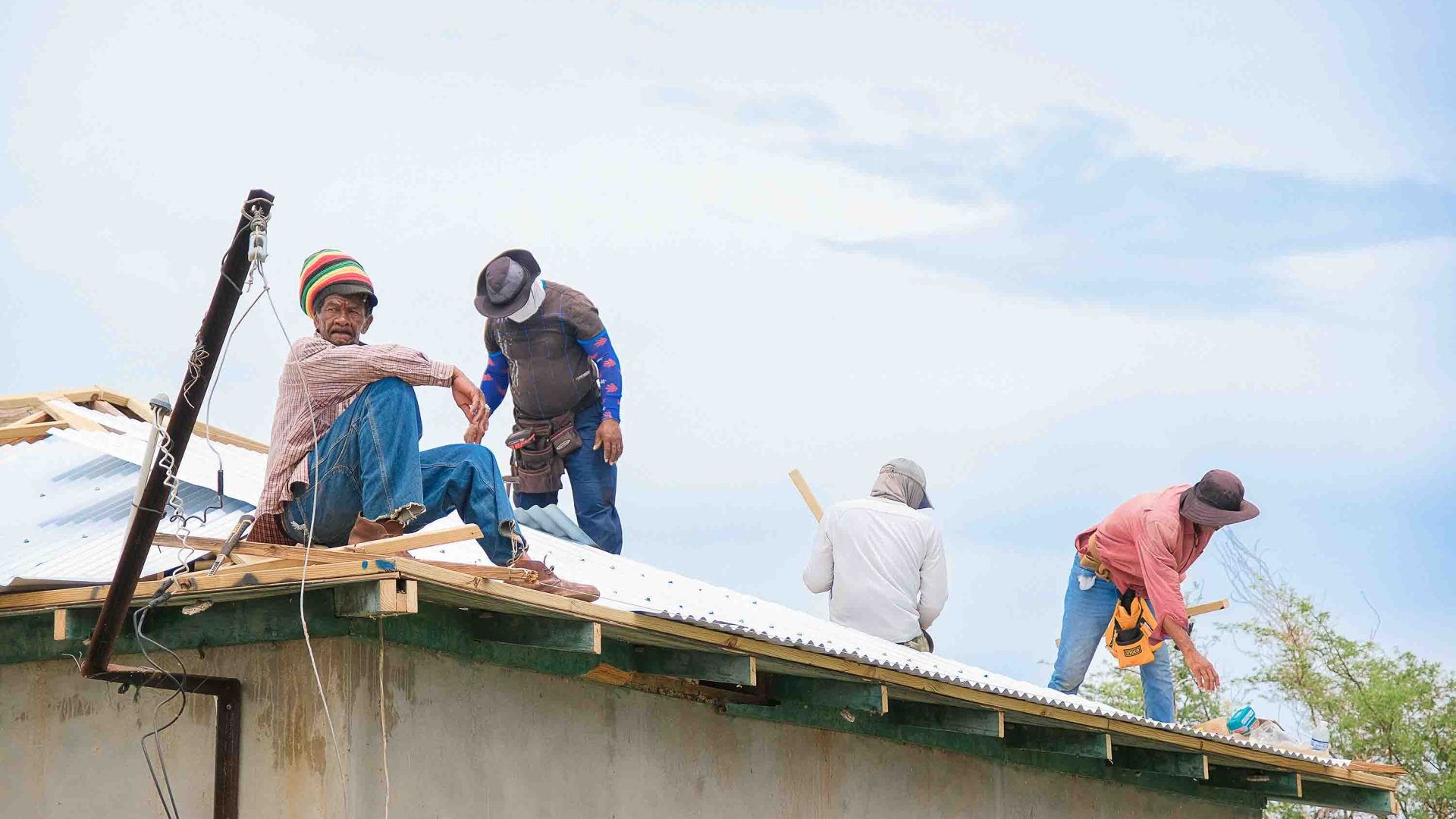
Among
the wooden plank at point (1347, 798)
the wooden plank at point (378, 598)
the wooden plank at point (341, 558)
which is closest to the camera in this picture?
the wooden plank at point (378, 598)

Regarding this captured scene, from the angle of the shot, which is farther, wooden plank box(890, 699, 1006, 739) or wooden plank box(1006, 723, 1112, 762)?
wooden plank box(1006, 723, 1112, 762)

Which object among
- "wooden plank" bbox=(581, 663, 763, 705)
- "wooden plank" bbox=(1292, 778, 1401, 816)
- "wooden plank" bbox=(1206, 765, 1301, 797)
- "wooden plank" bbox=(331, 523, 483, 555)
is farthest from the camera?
"wooden plank" bbox=(1292, 778, 1401, 816)

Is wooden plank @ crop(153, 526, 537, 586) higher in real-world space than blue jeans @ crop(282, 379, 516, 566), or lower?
lower

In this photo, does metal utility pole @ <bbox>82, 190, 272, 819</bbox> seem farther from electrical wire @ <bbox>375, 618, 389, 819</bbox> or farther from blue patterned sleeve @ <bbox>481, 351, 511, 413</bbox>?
blue patterned sleeve @ <bbox>481, 351, 511, 413</bbox>

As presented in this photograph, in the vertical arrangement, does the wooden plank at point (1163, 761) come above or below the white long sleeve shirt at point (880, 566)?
below

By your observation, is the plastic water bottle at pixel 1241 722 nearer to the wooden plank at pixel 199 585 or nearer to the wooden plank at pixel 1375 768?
the wooden plank at pixel 1375 768

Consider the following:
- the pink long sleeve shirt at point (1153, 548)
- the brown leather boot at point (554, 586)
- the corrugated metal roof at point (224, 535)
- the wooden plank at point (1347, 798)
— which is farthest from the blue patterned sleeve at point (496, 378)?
the wooden plank at point (1347, 798)

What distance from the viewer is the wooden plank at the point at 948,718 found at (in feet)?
28.5

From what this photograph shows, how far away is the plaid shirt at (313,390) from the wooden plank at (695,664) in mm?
1612

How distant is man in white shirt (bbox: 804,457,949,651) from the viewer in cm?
1068

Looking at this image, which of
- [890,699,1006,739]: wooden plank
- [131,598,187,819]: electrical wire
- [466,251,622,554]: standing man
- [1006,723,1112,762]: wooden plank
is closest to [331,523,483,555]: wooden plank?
[131,598,187,819]: electrical wire

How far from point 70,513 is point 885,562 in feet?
16.0

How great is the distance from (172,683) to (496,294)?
15.3 ft

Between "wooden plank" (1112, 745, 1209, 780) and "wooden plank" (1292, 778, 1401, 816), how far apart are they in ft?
5.15
